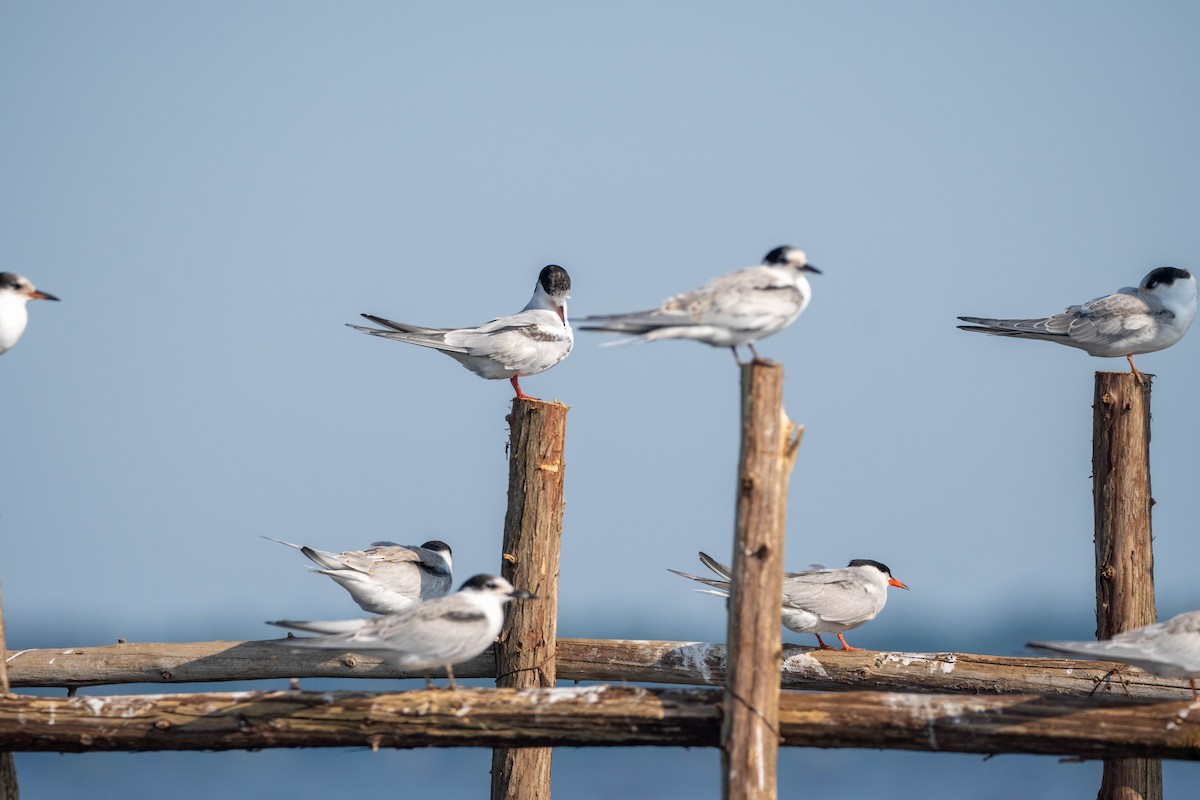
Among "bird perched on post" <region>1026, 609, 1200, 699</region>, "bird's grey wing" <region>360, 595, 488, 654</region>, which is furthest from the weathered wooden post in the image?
"bird perched on post" <region>1026, 609, 1200, 699</region>

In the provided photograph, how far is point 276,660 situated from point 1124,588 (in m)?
4.90

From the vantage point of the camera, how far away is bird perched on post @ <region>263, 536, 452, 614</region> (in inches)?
315

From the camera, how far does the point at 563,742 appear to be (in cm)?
550

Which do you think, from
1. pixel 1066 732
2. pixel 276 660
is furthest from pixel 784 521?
pixel 276 660

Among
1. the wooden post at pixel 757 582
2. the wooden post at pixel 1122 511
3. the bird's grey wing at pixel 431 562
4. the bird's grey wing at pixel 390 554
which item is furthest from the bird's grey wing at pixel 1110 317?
the bird's grey wing at pixel 390 554

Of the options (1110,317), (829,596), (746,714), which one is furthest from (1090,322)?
(746,714)

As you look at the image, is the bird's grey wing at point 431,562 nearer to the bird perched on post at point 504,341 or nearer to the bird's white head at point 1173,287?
the bird perched on post at point 504,341

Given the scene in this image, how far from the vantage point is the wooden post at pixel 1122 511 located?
719 centimetres

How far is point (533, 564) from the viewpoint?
24.2 ft

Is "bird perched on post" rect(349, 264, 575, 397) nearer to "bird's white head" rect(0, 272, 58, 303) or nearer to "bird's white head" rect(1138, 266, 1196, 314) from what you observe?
"bird's white head" rect(0, 272, 58, 303)

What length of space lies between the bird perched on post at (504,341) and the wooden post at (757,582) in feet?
13.2

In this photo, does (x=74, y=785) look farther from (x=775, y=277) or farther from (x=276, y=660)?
(x=775, y=277)

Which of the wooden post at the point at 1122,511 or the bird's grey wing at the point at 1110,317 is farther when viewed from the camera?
the bird's grey wing at the point at 1110,317

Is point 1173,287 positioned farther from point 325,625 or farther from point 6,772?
point 6,772
